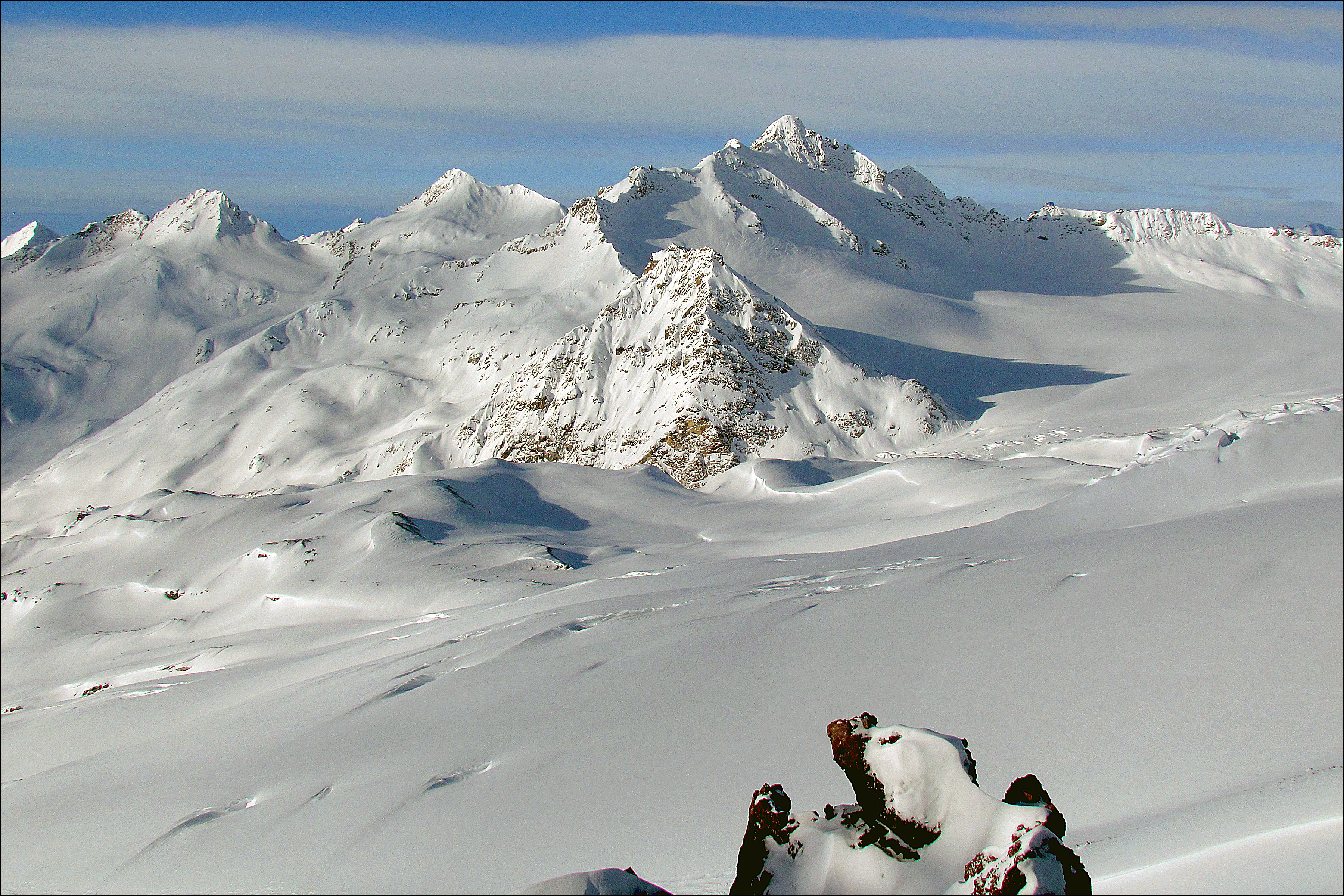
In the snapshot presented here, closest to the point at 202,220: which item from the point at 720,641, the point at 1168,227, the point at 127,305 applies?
the point at 127,305

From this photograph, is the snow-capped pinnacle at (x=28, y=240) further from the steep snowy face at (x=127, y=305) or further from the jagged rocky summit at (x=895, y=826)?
the jagged rocky summit at (x=895, y=826)

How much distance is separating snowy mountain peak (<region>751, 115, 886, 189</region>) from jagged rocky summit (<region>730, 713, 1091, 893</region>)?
3428 inches

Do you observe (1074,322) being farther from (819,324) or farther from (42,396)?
(42,396)

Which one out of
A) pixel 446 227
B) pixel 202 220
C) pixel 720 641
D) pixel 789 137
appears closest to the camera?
pixel 720 641

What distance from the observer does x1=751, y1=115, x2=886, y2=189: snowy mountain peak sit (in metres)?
88.1

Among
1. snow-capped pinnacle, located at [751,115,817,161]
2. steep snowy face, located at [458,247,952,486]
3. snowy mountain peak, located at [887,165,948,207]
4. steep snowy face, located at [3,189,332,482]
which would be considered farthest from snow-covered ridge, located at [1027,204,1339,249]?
steep snowy face, located at [3,189,332,482]

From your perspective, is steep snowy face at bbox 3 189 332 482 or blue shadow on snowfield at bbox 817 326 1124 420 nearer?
blue shadow on snowfield at bbox 817 326 1124 420

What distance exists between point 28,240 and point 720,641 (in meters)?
183

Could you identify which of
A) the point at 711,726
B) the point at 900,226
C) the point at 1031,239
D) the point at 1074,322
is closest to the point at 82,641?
the point at 711,726

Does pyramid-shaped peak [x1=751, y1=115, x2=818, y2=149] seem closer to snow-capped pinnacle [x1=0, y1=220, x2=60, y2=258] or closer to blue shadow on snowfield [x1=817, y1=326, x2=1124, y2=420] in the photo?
blue shadow on snowfield [x1=817, y1=326, x2=1124, y2=420]

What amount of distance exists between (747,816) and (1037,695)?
225 cm

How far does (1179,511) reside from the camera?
850cm

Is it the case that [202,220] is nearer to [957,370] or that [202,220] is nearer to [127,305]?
[127,305]

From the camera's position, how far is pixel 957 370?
2047 inches
